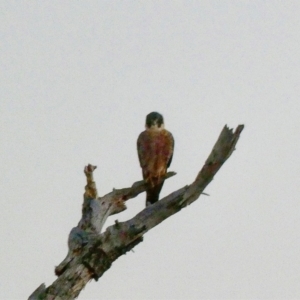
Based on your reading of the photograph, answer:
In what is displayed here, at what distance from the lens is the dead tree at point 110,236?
635 centimetres

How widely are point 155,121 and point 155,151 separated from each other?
503 millimetres

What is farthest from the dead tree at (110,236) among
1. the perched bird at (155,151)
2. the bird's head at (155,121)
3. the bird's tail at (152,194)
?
the bird's head at (155,121)

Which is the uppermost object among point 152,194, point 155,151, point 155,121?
point 155,121

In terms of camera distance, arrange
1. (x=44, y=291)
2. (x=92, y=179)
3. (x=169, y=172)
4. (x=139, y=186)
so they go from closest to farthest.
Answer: (x=44, y=291), (x=92, y=179), (x=139, y=186), (x=169, y=172)

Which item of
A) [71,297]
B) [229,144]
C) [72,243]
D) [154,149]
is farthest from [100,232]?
[154,149]

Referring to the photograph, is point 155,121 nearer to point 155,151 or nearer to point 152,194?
point 155,151

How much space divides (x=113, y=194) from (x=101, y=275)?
1.06 m

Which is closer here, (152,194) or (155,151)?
(152,194)

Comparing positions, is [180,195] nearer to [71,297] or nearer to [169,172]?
[71,297]

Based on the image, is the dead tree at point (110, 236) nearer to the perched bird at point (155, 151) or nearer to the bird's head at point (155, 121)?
the perched bird at point (155, 151)

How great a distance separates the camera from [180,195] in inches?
265

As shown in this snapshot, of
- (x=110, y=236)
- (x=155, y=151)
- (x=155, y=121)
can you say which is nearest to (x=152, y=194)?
(x=155, y=151)

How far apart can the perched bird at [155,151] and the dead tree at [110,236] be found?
1.76 meters

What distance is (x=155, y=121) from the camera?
9.36 m
